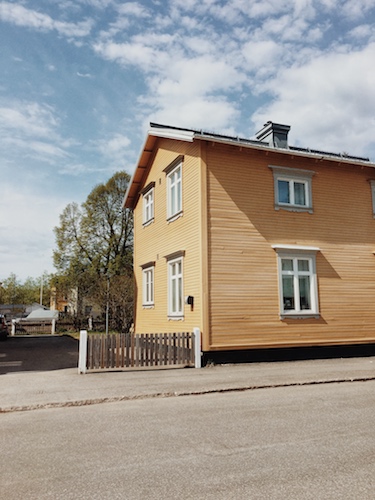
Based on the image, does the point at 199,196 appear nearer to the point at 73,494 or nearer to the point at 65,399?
the point at 65,399

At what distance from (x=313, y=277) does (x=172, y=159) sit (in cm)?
712

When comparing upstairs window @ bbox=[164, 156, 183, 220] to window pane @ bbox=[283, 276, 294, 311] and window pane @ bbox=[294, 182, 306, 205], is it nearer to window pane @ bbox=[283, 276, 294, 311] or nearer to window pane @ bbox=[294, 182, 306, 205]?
window pane @ bbox=[294, 182, 306, 205]

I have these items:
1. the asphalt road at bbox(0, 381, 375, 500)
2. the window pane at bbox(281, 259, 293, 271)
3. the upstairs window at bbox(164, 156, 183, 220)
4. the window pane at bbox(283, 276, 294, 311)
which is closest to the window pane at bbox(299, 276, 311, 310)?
the window pane at bbox(283, 276, 294, 311)

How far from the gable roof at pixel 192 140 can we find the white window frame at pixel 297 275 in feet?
11.3

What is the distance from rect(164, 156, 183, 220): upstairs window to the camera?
16450 millimetres

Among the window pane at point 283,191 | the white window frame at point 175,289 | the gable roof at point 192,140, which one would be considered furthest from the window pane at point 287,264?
the gable roof at point 192,140

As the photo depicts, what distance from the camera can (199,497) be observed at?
13.0ft

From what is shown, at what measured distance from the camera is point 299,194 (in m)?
16.1

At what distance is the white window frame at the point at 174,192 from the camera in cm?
1647

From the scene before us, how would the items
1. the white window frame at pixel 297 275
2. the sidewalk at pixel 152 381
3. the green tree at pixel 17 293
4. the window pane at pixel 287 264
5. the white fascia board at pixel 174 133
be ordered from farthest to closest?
the green tree at pixel 17 293 < the window pane at pixel 287 264 < the white window frame at pixel 297 275 < the white fascia board at pixel 174 133 < the sidewalk at pixel 152 381

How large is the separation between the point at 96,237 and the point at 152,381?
31562mm

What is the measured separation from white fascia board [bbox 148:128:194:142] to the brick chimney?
4.64m

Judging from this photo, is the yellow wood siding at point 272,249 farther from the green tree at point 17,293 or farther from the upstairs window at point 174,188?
the green tree at point 17,293

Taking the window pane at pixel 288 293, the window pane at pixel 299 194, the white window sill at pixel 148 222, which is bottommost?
the window pane at pixel 288 293
